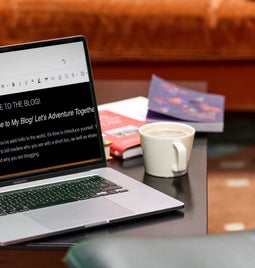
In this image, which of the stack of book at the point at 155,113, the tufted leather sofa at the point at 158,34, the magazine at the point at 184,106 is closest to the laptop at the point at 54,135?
the stack of book at the point at 155,113

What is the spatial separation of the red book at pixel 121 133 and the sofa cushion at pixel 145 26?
1041 millimetres

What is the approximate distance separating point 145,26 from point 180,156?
1388mm

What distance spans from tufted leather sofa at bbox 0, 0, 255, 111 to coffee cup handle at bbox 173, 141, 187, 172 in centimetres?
134

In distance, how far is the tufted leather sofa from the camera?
8.79ft

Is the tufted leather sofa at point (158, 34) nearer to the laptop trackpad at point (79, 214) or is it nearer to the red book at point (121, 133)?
the red book at point (121, 133)

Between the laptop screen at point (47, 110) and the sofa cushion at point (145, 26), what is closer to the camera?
the laptop screen at point (47, 110)

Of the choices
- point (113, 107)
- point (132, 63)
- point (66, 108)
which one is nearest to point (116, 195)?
point (66, 108)

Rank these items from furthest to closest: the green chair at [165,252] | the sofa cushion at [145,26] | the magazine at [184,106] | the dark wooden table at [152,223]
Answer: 1. the sofa cushion at [145,26]
2. the magazine at [184,106]
3. the dark wooden table at [152,223]
4. the green chair at [165,252]

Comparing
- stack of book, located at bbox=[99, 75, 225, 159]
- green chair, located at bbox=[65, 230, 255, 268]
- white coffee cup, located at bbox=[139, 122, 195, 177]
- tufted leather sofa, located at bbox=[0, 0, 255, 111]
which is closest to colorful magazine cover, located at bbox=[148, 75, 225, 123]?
stack of book, located at bbox=[99, 75, 225, 159]

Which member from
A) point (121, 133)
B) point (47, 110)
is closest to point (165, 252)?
point (47, 110)

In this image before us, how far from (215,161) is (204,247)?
1.88 meters

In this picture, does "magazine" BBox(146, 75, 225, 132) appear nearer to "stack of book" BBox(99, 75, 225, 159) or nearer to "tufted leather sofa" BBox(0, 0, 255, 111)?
"stack of book" BBox(99, 75, 225, 159)

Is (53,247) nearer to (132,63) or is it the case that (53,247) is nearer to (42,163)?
(42,163)

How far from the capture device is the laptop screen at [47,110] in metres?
1.35
